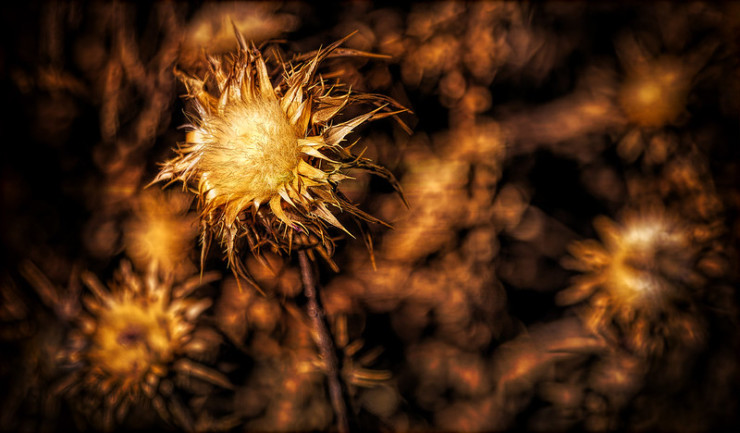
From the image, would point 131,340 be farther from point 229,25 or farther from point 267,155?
point 229,25

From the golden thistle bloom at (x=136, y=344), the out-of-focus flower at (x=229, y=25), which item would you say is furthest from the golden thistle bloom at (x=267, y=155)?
the out-of-focus flower at (x=229, y=25)

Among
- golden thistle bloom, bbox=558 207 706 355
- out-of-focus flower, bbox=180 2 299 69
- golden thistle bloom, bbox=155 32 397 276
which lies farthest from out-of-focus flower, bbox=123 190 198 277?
golden thistle bloom, bbox=558 207 706 355

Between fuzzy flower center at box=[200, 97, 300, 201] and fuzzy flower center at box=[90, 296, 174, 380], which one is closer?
fuzzy flower center at box=[200, 97, 300, 201]

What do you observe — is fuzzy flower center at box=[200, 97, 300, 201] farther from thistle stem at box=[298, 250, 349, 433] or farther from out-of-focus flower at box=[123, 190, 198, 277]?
out-of-focus flower at box=[123, 190, 198, 277]

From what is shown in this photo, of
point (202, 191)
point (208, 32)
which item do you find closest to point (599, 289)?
point (202, 191)

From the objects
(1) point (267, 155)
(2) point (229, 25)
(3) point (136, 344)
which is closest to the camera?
(1) point (267, 155)

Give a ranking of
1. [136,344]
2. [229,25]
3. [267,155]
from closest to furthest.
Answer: [267,155]
[136,344]
[229,25]

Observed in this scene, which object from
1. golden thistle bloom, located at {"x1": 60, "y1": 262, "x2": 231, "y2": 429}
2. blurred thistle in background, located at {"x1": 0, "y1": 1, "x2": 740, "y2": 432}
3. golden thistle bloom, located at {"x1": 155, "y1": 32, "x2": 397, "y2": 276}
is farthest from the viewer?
blurred thistle in background, located at {"x1": 0, "y1": 1, "x2": 740, "y2": 432}

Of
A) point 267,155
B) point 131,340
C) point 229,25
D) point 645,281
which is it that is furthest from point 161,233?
point 645,281
